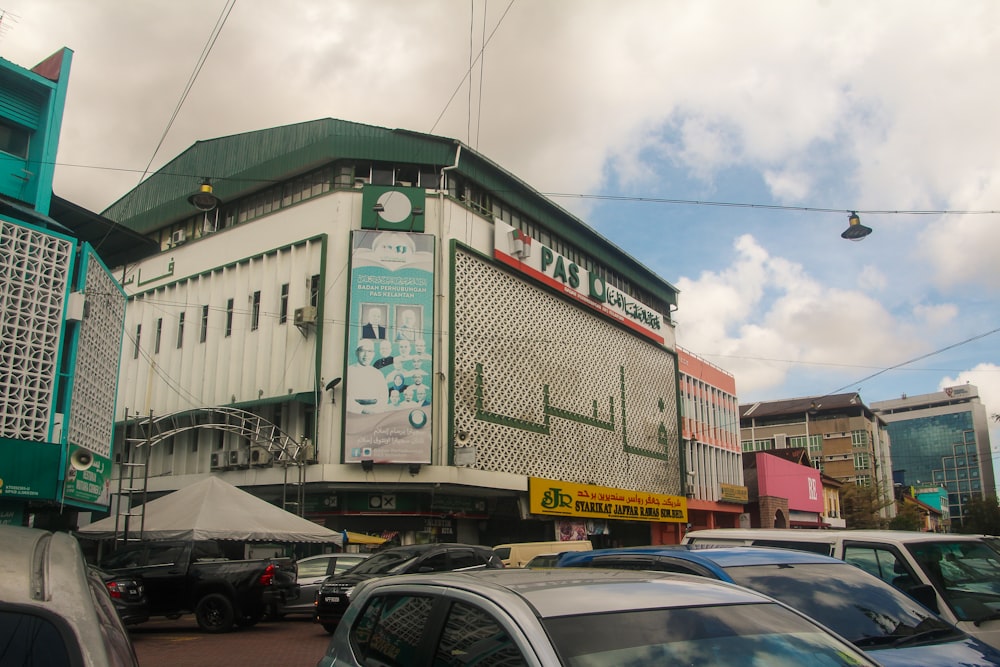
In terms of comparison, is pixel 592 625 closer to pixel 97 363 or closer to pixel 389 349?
pixel 97 363

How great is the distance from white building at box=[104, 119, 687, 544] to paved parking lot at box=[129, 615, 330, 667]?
1078 centimetres

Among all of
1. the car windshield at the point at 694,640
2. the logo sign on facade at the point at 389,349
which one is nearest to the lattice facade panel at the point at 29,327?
the logo sign on facade at the point at 389,349

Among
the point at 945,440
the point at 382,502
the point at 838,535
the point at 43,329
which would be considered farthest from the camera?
the point at 945,440

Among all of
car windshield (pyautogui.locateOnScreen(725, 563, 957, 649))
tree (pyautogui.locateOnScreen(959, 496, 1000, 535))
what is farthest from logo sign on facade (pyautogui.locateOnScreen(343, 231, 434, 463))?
tree (pyautogui.locateOnScreen(959, 496, 1000, 535))

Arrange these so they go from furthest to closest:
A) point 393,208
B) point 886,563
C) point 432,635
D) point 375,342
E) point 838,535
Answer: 1. point 393,208
2. point 375,342
3. point 838,535
4. point 886,563
5. point 432,635

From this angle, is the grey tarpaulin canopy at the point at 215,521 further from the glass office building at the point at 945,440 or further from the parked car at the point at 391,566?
the glass office building at the point at 945,440

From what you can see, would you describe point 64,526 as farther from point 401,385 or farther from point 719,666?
point 719,666

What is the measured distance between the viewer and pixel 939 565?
737 cm

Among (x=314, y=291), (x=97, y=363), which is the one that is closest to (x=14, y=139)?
(x=97, y=363)

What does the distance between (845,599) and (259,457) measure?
26.0 m

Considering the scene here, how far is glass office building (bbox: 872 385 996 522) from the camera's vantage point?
136 m

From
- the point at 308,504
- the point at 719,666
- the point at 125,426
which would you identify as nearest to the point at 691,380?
the point at 308,504

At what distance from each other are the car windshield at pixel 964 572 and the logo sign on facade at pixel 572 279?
25.9m

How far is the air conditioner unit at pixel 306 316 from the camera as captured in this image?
95.8 ft
